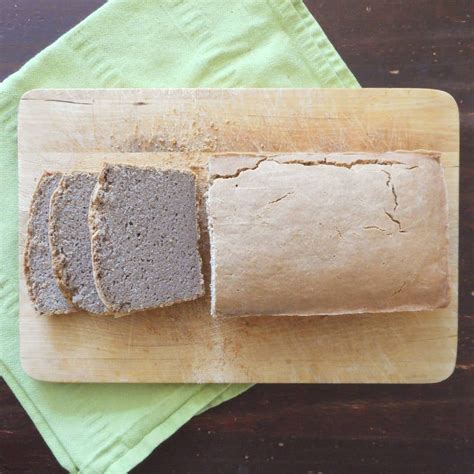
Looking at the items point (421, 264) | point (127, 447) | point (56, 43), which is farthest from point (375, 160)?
point (127, 447)

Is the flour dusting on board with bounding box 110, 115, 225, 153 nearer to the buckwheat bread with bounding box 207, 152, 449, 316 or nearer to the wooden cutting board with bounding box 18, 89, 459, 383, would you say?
the wooden cutting board with bounding box 18, 89, 459, 383

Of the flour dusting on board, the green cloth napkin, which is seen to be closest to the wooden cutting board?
the flour dusting on board

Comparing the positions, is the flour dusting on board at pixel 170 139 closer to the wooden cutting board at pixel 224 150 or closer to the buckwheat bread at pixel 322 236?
the wooden cutting board at pixel 224 150

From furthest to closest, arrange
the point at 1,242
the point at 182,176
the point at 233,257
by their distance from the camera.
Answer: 1. the point at 1,242
2. the point at 182,176
3. the point at 233,257

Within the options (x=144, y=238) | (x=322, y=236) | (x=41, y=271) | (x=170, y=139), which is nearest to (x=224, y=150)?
(x=170, y=139)

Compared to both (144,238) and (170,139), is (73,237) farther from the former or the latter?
(170,139)

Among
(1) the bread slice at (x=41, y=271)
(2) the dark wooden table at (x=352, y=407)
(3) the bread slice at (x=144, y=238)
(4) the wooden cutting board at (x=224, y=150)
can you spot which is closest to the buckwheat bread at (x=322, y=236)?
(3) the bread slice at (x=144, y=238)

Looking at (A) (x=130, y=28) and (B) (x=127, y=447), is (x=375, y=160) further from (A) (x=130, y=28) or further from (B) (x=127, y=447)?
(B) (x=127, y=447)
